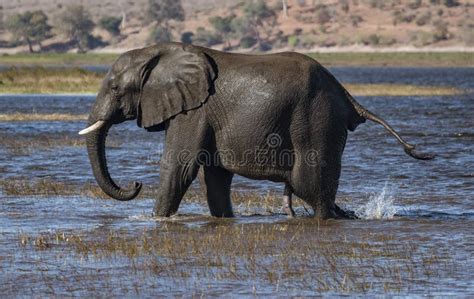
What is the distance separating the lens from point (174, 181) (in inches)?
596

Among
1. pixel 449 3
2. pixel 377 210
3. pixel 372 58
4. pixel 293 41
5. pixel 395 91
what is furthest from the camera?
pixel 449 3

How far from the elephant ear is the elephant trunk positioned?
1.73 ft

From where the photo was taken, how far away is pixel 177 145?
15047 millimetres

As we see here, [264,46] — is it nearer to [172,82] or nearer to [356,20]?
[356,20]

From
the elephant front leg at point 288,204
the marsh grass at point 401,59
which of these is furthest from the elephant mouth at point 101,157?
the marsh grass at point 401,59

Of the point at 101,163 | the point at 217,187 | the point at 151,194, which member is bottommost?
the point at 151,194

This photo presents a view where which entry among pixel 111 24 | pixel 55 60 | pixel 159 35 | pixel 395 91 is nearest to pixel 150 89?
pixel 395 91

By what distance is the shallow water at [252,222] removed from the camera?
37.6 feet

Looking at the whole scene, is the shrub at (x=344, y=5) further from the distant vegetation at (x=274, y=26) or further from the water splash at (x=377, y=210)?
the water splash at (x=377, y=210)

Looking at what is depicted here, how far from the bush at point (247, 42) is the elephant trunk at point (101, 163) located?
374 ft

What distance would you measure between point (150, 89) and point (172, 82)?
28 cm

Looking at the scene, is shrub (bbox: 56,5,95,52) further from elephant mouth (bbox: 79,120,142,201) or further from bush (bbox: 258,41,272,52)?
elephant mouth (bbox: 79,120,142,201)

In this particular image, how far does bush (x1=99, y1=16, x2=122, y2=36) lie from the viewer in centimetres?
13538

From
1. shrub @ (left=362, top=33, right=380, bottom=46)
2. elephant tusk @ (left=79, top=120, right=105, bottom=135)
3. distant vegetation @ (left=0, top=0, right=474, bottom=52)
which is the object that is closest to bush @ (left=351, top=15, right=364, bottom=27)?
distant vegetation @ (left=0, top=0, right=474, bottom=52)
